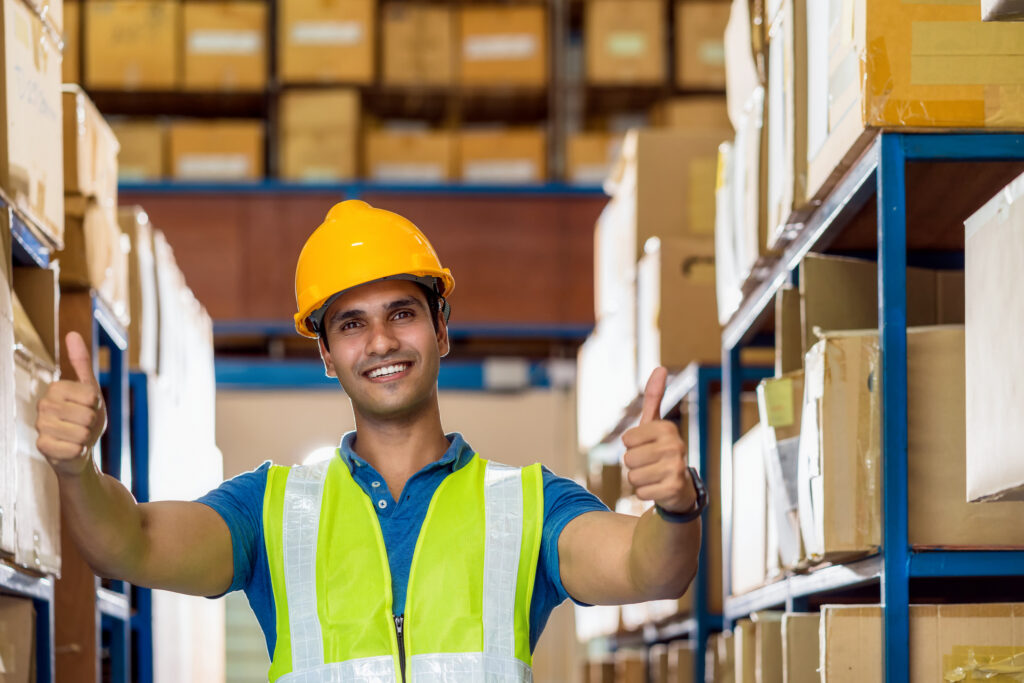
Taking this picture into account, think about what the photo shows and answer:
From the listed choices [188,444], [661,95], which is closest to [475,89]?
[661,95]

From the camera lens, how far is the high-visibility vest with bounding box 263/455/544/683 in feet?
9.04

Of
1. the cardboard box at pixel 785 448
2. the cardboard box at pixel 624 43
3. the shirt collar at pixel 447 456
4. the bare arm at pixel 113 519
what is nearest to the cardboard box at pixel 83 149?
the shirt collar at pixel 447 456

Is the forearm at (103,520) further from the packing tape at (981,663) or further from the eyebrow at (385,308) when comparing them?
the packing tape at (981,663)

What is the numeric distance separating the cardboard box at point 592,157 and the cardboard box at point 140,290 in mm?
3923

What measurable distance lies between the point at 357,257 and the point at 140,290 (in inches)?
104

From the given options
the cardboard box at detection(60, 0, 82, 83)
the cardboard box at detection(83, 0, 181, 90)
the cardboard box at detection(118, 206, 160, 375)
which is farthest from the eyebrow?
the cardboard box at detection(60, 0, 82, 83)

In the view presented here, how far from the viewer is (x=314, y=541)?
2.87 meters

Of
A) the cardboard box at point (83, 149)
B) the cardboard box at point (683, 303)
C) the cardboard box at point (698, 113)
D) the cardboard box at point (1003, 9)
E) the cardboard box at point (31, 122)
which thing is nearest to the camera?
the cardboard box at point (1003, 9)

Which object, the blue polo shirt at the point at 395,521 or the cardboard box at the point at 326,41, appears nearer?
the blue polo shirt at the point at 395,521

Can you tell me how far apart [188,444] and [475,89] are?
339 centimetres

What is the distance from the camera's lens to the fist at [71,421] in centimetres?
238

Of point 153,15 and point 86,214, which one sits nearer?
point 86,214

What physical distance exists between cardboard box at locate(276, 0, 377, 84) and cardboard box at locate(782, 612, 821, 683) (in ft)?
20.5

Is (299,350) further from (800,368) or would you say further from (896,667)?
(896,667)
